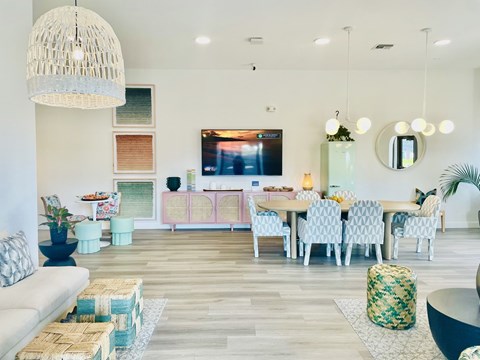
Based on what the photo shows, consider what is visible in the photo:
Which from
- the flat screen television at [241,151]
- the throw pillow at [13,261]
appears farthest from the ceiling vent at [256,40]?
the throw pillow at [13,261]

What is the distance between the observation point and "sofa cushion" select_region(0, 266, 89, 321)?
2490 mm

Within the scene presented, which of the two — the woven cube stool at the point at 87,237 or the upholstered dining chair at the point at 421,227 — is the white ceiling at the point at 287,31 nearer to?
the upholstered dining chair at the point at 421,227

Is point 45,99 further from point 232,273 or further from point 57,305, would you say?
point 232,273

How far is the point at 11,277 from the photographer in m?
2.80

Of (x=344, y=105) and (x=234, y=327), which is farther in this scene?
(x=344, y=105)

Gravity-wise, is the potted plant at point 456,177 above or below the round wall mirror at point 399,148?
below

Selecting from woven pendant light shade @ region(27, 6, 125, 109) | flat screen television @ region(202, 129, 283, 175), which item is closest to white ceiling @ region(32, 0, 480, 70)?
flat screen television @ region(202, 129, 283, 175)

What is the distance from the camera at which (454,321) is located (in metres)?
2.23

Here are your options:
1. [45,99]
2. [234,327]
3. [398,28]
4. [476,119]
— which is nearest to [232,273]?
[234,327]

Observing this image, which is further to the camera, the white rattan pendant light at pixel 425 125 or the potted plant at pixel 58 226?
the white rattan pendant light at pixel 425 125

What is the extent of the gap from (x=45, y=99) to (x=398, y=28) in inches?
177

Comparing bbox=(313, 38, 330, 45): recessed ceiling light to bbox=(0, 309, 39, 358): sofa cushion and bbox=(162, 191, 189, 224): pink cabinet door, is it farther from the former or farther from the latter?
bbox=(0, 309, 39, 358): sofa cushion

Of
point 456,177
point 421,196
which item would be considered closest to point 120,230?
point 421,196

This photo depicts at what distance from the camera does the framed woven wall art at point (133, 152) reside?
7.02m
